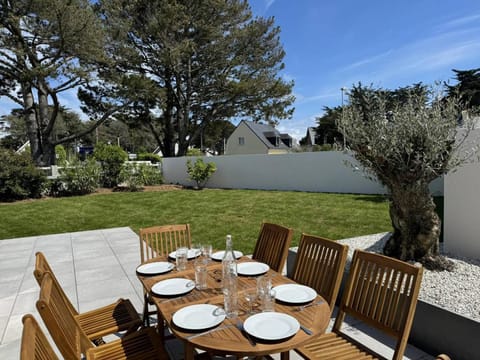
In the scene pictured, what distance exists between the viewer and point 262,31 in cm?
1723

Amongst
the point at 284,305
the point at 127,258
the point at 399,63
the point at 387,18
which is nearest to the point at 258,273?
the point at 284,305

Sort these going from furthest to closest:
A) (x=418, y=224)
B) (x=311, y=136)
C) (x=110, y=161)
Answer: (x=311, y=136) < (x=110, y=161) < (x=418, y=224)

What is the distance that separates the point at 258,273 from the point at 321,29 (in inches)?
448

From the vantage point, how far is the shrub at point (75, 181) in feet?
39.0

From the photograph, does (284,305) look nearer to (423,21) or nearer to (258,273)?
(258,273)

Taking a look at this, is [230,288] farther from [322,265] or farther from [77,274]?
[77,274]

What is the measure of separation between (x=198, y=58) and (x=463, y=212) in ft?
54.6

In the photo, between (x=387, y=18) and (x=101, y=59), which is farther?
(x=101, y=59)

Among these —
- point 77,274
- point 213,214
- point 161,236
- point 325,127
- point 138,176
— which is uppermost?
point 325,127

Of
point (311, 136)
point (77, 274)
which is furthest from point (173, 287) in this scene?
point (311, 136)

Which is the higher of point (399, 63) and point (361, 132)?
point (399, 63)

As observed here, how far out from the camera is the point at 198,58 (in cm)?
1769

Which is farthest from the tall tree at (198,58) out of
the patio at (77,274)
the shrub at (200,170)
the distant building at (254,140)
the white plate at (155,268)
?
the white plate at (155,268)

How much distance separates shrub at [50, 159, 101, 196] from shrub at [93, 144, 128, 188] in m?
0.78
